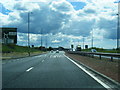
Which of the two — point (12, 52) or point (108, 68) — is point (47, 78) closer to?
point (108, 68)

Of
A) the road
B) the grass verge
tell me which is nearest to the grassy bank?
the grass verge

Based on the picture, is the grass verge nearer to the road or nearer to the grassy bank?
the road

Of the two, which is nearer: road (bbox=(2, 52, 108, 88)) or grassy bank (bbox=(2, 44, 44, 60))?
road (bbox=(2, 52, 108, 88))

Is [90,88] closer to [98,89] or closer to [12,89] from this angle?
[98,89]

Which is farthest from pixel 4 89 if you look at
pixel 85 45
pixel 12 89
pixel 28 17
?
pixel 85 45

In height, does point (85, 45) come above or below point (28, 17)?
below

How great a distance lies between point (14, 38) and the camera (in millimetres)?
64250

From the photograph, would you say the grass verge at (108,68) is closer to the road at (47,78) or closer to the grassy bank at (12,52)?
the road at (47,78)

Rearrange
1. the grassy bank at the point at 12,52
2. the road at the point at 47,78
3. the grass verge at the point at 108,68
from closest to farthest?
the road at the point at 47,78 < the grass verge at the point at 108,68 < the grassy bank at the point at 12,52

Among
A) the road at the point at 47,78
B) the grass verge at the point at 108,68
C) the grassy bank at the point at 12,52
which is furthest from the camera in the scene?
the grassy bank at the point at 12,52

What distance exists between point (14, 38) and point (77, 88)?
56615 mm

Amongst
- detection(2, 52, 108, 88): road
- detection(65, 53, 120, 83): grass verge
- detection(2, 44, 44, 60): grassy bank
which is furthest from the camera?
detection(2, 44, 44, 60): grassy bank

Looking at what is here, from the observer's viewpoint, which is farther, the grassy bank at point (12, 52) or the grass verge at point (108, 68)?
the grassy bank at point (12, 52)

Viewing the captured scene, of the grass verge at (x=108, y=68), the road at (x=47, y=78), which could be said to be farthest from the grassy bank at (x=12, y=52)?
the road at (x=47, y=78)
